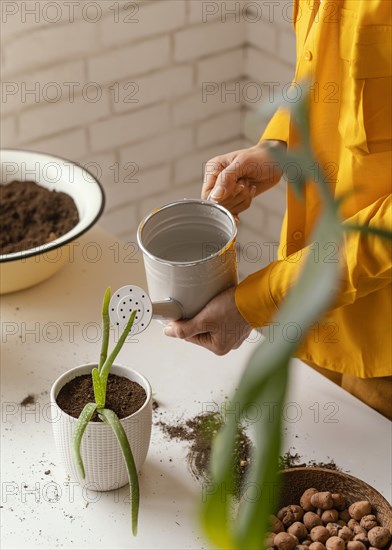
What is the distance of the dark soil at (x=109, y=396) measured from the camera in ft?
3.28

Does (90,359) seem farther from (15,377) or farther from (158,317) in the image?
(158,317)

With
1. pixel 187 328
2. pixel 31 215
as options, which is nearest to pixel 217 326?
pixel 187 328

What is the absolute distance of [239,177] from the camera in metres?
1.29

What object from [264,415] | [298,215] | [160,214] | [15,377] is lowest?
[15,377]

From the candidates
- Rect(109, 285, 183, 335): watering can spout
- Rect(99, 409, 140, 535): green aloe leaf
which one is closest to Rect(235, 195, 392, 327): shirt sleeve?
Rect(109, 285, 183, 335): watering can spout

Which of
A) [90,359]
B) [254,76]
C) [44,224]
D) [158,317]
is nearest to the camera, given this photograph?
[158,317]

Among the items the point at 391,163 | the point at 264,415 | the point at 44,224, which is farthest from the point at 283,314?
the point at 44,224

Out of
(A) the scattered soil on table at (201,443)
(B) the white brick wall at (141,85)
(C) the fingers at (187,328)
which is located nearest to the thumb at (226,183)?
(C) the fingers at (187,328)

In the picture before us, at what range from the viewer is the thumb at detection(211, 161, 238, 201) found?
1239mm

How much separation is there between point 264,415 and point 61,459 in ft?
2.78

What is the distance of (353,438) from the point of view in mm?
1143

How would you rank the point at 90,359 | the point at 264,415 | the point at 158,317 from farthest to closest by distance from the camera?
the point at 90,359 → the point at 158,317 → the point at 264,415

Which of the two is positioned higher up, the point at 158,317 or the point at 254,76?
the point at 158,317

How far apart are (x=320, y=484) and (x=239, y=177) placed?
20.6 inches
